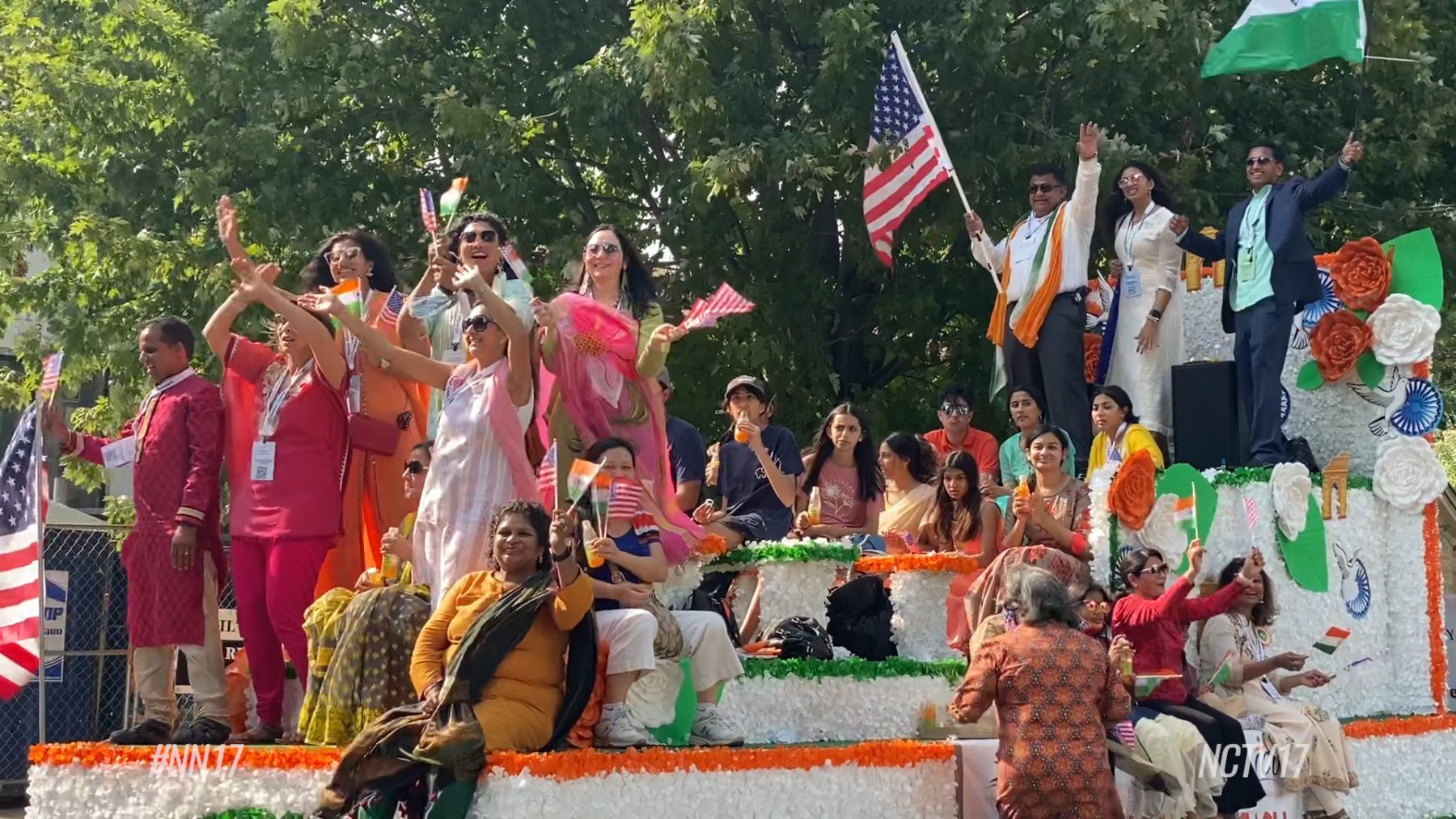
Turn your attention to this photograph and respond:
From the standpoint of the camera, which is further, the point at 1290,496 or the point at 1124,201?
the point at 1124,201

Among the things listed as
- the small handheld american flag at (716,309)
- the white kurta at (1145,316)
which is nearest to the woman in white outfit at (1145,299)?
the white kurta at (1145,316)

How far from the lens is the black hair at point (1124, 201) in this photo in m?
10.3

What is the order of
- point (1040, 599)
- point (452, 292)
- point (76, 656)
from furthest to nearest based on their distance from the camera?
point (76, 656)
point (452, 292)
point (1040, 599)

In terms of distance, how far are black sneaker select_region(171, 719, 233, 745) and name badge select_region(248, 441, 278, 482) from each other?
100 centimetres

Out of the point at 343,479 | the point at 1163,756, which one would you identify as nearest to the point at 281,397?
the point at 343,479

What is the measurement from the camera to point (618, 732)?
630 centimetres

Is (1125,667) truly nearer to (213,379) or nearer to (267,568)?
(267,568)

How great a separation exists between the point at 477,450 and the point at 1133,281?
16.5 ft

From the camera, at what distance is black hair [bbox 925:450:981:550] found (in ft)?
28.6

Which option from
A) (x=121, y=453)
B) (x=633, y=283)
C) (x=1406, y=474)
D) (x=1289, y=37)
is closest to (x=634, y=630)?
(x=633, y=283)

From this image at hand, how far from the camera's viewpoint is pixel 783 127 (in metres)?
11.9

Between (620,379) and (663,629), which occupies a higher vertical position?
(620,379)

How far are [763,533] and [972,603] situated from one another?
3.96 feet

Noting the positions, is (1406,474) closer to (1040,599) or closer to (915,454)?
(915,454)
